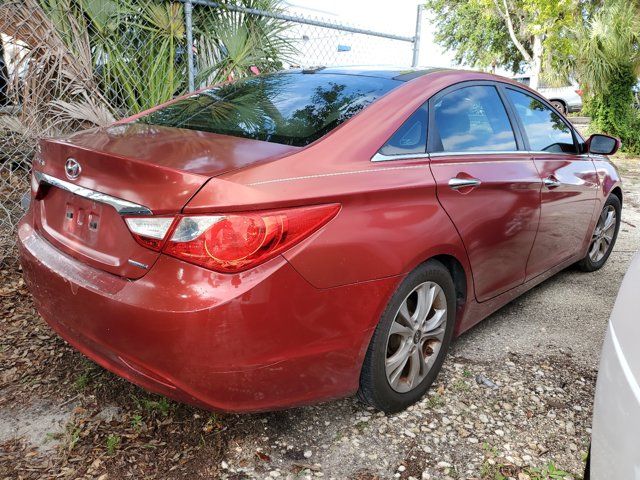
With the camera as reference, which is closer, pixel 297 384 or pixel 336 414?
pixel 297 384

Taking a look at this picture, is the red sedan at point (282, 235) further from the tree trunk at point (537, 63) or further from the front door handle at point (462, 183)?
the tree trunk at point (537, 63)

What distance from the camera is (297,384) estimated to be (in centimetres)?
191

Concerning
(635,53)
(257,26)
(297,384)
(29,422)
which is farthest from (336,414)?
(635,53)

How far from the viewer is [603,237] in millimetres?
4438

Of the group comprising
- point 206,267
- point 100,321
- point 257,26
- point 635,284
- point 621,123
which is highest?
point 257,26

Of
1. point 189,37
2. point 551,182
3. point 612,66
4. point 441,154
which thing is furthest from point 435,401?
point 612,66

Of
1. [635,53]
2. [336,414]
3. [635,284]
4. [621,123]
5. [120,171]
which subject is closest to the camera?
[635,284]

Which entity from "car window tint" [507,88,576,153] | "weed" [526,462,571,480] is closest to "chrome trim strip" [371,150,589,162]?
"car window tint" [507,88,576,153]

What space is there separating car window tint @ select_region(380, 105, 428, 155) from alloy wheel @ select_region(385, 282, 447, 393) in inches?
23.0

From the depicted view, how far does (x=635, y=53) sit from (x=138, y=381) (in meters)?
12.9

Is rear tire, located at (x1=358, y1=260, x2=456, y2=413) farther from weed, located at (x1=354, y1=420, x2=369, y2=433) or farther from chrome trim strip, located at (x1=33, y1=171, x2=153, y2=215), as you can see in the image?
chrome trim strip, located at (x1=33, y1=171, x2=153, y2=215)

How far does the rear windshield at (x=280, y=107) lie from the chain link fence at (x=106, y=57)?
0.95m

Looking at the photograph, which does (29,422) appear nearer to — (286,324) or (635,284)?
(286,324)

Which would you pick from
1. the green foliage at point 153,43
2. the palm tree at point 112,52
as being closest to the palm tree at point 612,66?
the green foliage at point 153,43
